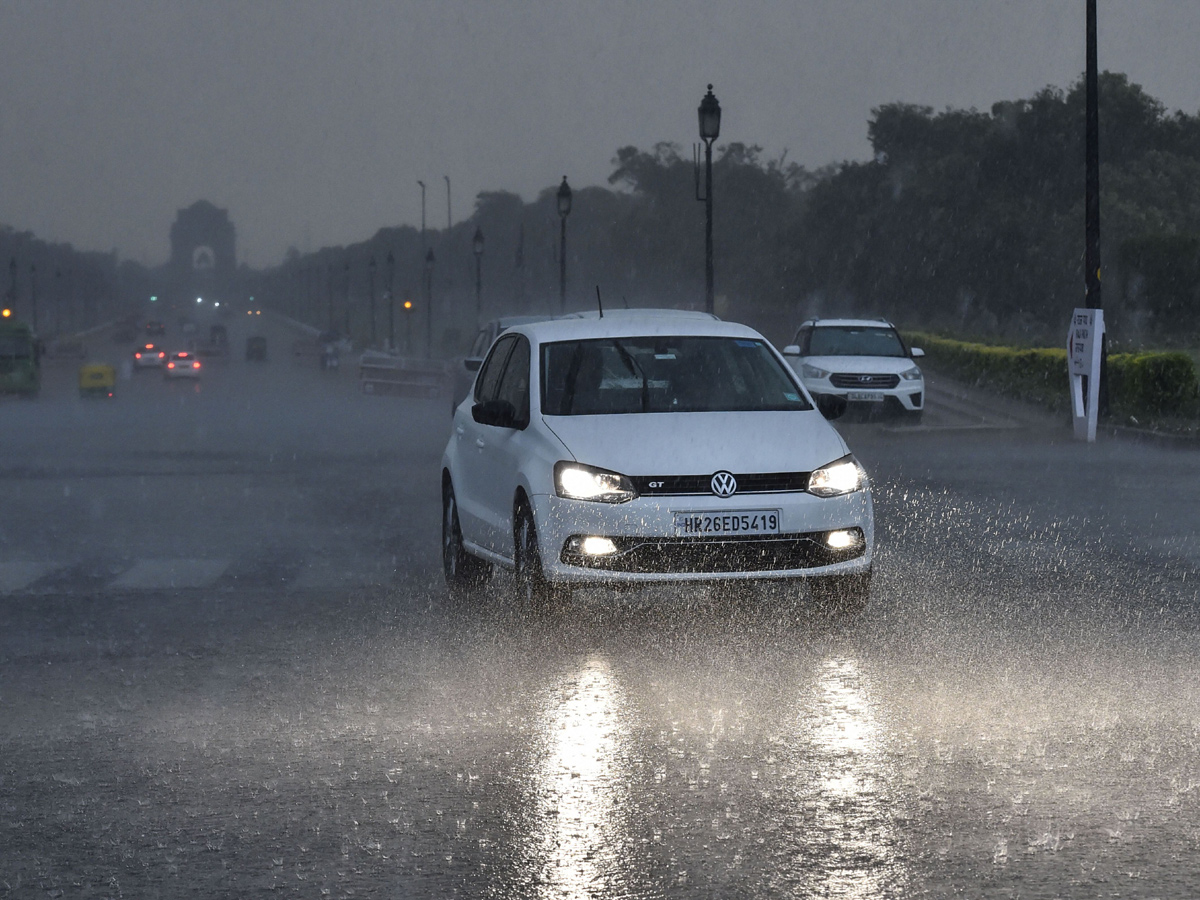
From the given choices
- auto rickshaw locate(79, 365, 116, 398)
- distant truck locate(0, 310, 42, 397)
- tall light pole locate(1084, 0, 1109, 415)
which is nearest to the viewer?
tall light pole locate(1084, 0, 1109, 415)

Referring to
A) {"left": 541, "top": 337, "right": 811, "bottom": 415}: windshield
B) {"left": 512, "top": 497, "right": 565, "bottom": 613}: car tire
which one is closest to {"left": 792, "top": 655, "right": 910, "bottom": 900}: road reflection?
{"left": 512, "top": 497, "right": 565, "bottom": 613}: car tire

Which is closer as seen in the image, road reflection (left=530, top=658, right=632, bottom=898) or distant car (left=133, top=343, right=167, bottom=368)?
road reflection (left=530, top=658, right=632, bottom=898)

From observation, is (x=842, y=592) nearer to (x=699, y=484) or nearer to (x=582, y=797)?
(x=699, y=484)

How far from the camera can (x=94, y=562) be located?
12633mm

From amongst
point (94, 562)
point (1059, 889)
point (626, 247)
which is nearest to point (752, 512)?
point (1059, 889)

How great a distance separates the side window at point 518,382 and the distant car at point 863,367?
15.7 m

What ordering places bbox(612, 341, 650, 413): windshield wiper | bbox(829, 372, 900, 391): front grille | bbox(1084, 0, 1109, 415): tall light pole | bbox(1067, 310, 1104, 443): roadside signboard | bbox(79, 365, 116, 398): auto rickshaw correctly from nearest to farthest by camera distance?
bbox(612, 341, 650, 413): windshield wiper
bbox(1067, 310, 1104, 443): roadside signboard
bbox(1084, 0, 1109, 415): tall light pole
bbox(829, 372, 900, 391): front grille
bbox(79, 365, 116, 398): auto rickshaw

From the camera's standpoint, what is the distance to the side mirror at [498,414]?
1015 cm

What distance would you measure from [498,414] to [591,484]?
1.17m

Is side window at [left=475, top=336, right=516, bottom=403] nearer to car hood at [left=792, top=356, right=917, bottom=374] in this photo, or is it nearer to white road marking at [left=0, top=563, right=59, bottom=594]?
white road marking at [left=0, top=563, right=59, bottom=594]

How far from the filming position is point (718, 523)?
29.6 ft

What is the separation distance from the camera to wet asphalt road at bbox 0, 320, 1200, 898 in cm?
525

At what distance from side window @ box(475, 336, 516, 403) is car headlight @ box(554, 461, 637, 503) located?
87.1 inches

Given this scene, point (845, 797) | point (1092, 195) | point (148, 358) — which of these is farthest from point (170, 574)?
point (148, 358)
